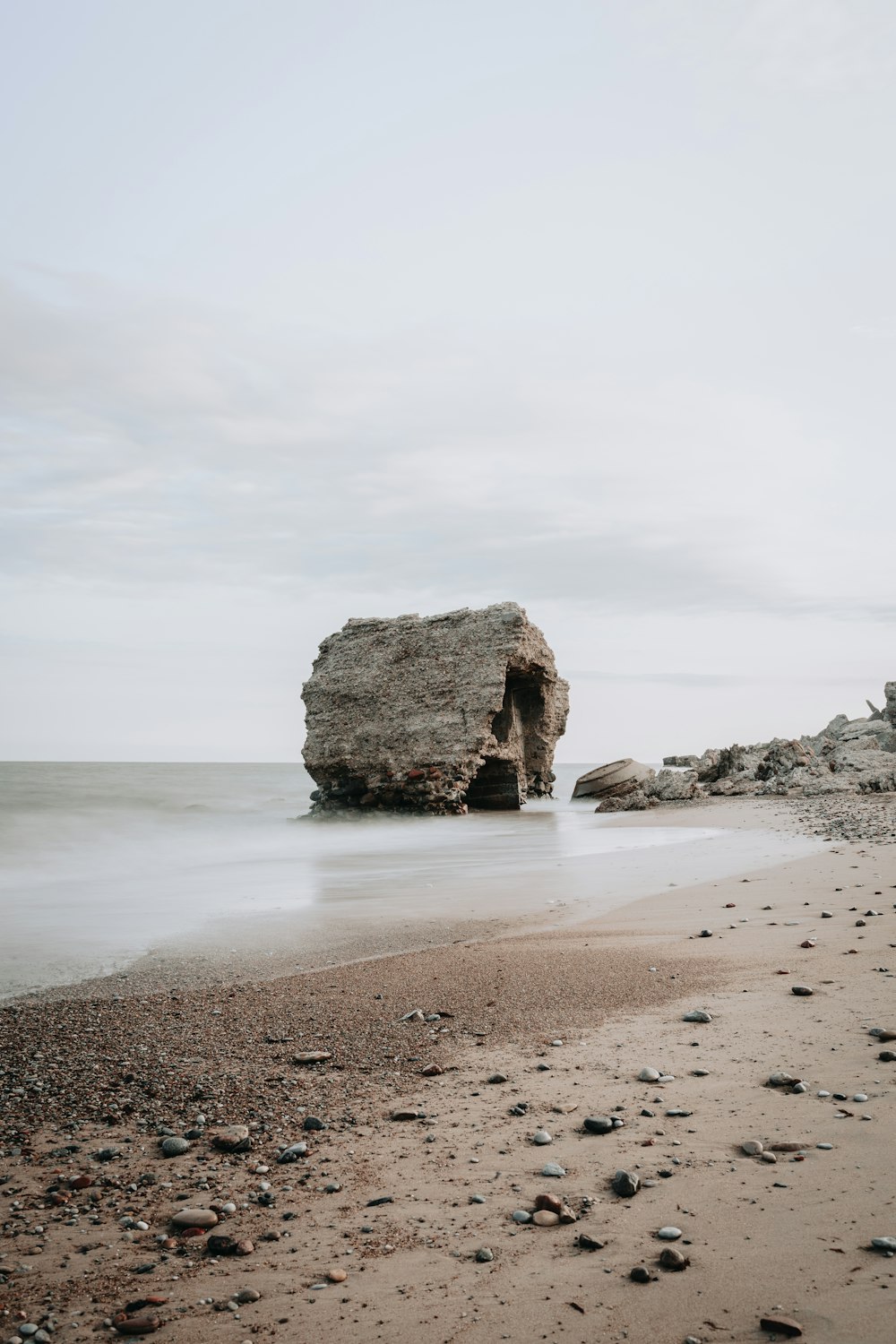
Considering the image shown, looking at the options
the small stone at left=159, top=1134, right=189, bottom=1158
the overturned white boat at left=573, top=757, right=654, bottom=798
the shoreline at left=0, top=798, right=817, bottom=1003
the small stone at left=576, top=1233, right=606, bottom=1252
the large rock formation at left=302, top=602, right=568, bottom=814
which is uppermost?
the large rock formation at left=302, top=602, right=568, bottom=814

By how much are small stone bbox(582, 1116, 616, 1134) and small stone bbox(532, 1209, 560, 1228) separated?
527 millimetres

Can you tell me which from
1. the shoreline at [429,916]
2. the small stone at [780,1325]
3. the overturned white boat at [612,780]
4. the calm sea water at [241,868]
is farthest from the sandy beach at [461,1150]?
the overturned white boat at [612,780]

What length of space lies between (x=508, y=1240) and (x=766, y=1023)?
195 cm

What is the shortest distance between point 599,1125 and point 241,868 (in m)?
8.52

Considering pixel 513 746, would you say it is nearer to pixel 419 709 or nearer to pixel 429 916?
pixel 419 709

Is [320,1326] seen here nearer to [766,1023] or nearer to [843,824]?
[766,1023]

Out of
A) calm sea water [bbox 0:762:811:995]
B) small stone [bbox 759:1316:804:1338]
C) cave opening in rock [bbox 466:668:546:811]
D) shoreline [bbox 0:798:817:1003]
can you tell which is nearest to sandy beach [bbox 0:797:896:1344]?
small stone [bbox 759:1316:804:1338]

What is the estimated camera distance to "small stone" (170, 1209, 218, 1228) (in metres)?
2.43

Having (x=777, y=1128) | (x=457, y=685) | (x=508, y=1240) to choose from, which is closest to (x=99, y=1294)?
(x=508, y=1240)

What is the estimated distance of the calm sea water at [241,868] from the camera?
6832 millimetres

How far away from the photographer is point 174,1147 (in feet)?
9.46

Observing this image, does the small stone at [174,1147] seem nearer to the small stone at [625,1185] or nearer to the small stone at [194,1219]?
the small stone at [194,1219]

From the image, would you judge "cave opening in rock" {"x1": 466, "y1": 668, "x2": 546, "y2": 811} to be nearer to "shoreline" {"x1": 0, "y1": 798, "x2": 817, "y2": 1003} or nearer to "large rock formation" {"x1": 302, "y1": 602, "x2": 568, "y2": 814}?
"large rock formation" {"x1": 302, "y1": 602, "x2": 568, "y2": 814}

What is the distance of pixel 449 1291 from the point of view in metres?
2.12
